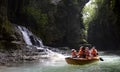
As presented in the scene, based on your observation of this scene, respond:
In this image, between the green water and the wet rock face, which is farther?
the wet rock face

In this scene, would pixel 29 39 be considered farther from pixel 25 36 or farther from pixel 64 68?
pixel 64 68

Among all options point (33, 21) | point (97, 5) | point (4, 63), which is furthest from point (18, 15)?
point (97, 5)

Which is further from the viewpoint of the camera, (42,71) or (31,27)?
(31,27)

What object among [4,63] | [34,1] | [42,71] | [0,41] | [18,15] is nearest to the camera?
[42,71]

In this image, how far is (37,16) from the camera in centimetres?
4638

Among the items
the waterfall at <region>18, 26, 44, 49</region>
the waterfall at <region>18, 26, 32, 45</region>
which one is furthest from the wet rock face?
the waterfall at <region>18, 26, 32, 45</region>

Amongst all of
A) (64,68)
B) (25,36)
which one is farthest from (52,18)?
(64,68)

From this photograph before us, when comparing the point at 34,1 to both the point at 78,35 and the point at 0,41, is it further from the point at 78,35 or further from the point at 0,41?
the point at 0,41

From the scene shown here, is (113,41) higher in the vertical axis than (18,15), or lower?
lower

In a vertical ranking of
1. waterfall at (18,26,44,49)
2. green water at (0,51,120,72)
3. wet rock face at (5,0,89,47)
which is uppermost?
wet rock face at (5,0,89,47)

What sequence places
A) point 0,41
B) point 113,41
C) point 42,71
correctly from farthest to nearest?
point 113,41
point 0,41
point 42,71

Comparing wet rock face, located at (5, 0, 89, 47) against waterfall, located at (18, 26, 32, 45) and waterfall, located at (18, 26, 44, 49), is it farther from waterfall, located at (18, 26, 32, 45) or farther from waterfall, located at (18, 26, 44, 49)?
waterfall, located at (18, 26, 32, 45)

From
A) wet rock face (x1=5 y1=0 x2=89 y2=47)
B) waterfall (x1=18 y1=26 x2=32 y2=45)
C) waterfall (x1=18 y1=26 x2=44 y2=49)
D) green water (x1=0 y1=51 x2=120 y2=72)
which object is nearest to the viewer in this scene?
green water (x1=0 y1=51 x2=120 y2=72)

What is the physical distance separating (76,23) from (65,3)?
16.6ft
